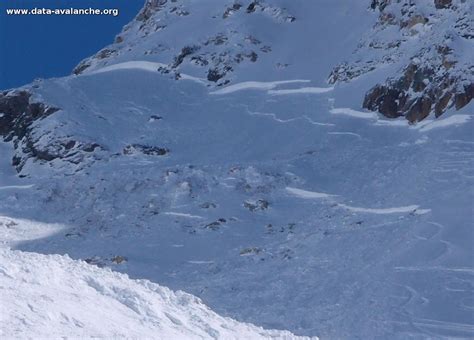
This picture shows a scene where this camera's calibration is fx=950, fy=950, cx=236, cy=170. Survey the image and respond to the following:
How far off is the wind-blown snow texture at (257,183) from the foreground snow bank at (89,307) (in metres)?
0.35

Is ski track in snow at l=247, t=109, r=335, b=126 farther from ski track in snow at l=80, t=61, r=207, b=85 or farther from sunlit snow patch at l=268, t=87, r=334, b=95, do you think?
ski track in snow at l=80, t=61, r=207, b=85

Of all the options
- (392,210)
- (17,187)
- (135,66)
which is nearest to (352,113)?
(392,210)

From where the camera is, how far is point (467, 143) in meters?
33.2

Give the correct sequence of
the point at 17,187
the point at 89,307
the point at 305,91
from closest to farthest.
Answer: the point at 89,307 < the point at 17,187 < the point at 305,91

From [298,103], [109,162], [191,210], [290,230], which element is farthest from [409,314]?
[298,103]

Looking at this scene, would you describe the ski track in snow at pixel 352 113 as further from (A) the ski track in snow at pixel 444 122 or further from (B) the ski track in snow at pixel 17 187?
(B) the ski track in snow at pixel 17 187

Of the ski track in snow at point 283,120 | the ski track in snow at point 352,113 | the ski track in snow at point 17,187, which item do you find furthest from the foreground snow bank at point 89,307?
the ski track in snow at point 352,113

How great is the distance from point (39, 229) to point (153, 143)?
10.8 m

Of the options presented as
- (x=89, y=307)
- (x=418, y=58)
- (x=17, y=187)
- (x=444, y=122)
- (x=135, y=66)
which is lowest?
(x=17, y=187)

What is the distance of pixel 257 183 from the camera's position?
1309 inches

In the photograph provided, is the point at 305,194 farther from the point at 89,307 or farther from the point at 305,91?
the point at 89,307

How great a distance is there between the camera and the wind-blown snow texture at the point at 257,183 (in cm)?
2248

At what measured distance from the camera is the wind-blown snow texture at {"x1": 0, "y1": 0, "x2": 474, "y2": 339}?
2248cm

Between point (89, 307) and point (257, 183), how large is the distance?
2094 centimetres
